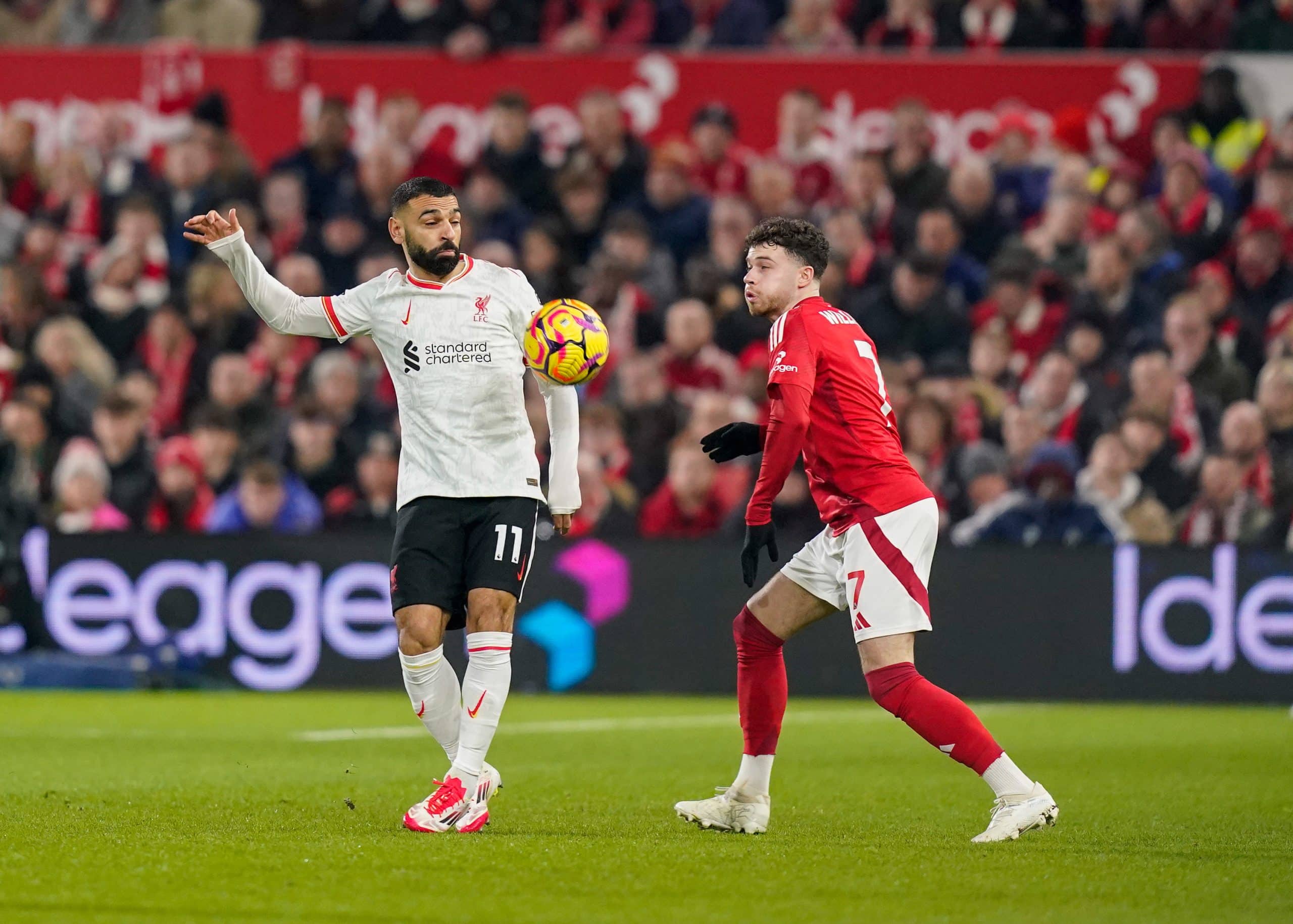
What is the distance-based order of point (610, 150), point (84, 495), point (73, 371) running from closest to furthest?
point (84, 495) → point (73, 371) → point (610, 150)

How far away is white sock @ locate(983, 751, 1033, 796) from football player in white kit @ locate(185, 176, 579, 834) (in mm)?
1820

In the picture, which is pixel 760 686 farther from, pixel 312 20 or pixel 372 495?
pixel 312 20

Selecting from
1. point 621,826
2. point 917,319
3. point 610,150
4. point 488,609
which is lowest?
point 621,826

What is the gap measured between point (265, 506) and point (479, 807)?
791cm

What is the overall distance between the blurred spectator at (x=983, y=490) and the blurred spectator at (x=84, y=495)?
626 centimetres

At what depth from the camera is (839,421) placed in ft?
24.2

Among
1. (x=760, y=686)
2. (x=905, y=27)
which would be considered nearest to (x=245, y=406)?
(x=905, y=27)

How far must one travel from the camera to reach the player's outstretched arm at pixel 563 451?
755cm

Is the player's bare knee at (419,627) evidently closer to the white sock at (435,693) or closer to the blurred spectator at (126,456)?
the white sock at (435,693)

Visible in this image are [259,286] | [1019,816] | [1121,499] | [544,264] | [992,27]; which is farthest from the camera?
[992,27]

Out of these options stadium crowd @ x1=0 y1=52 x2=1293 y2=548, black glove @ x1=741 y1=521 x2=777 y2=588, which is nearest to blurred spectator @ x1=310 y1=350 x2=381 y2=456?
stadium crowd @ x1=0 y1=52 x2=1293 y2=548

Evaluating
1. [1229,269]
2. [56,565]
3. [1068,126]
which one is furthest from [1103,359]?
[56,565]

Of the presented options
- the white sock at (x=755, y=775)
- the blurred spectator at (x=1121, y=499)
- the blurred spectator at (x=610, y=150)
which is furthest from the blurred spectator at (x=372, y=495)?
the white sock at (x=755, y=775)

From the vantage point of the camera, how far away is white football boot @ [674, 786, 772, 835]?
24.1ft
